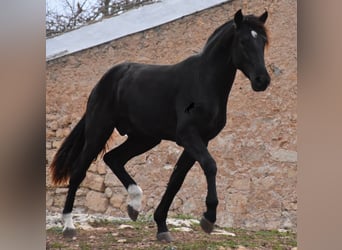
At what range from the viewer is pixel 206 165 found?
4586 mm

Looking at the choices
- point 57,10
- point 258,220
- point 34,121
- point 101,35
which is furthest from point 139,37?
point 258,220

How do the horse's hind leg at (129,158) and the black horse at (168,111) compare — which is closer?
the black horse at (168,111)

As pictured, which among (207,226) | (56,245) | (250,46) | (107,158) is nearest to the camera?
(250,46)

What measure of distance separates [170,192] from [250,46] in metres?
1.20

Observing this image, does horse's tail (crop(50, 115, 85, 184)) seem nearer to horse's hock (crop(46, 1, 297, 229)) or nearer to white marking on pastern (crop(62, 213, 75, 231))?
horse's hock (crop(46, 1, 297, 229))

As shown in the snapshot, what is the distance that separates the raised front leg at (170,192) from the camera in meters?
4.68

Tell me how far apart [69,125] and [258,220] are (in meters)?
1.57

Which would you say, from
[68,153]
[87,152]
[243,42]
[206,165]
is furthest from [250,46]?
[68,153]

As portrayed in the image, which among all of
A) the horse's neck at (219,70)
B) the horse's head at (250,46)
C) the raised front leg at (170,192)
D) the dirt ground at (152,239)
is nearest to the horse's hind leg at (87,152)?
the dirt ground at (152,239)

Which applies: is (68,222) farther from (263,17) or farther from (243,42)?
(263,17)

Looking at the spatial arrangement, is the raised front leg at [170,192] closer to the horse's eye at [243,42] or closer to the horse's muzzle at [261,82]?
the horse's muzzle at [261,82]

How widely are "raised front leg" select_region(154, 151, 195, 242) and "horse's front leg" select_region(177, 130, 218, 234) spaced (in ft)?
0.25

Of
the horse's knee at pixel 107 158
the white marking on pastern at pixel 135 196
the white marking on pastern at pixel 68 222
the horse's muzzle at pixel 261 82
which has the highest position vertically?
the horse's muzzle at pixel 261 82

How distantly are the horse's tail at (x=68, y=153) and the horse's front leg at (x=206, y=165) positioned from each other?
2.64ft
